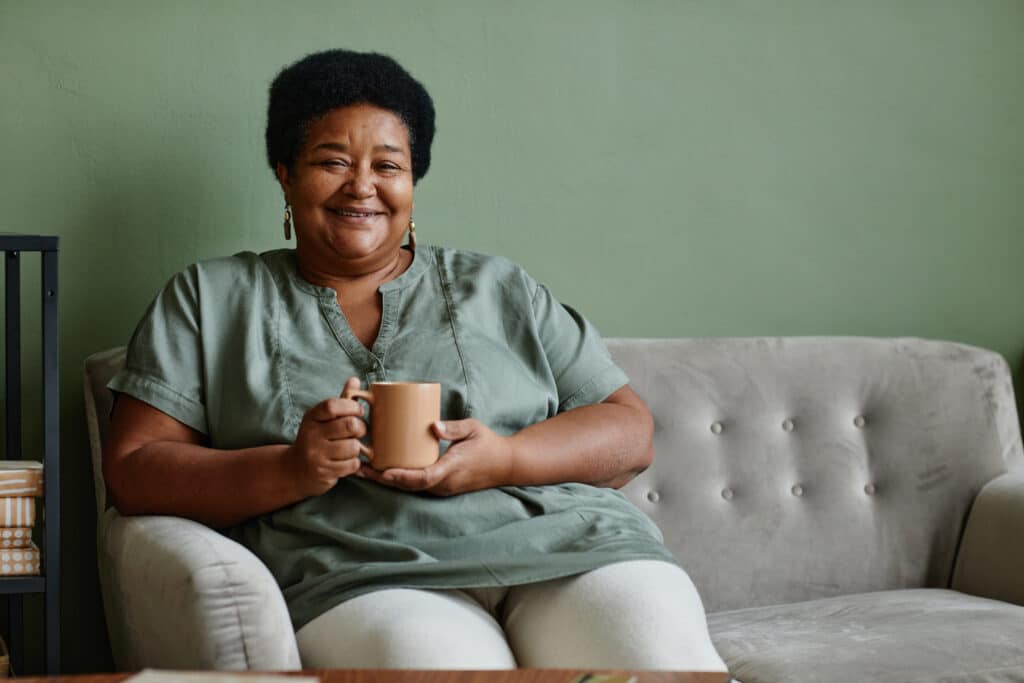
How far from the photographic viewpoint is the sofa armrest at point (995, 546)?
1947 mm

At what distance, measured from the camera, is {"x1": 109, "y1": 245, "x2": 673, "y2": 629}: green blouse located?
1485 millimetres

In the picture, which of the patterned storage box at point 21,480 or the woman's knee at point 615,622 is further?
the patterned storage box at point 21,480

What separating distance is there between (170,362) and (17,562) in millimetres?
356

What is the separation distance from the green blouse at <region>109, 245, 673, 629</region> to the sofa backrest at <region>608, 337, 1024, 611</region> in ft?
0.92

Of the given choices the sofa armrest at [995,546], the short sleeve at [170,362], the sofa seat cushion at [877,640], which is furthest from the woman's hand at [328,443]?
the sofa armrest at [995,546]

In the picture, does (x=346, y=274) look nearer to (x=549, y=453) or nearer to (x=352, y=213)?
(x=352, y=213)

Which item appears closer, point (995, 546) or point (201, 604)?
point (201, 604)

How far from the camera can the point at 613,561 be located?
4.76ft

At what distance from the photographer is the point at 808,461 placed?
6.76ft

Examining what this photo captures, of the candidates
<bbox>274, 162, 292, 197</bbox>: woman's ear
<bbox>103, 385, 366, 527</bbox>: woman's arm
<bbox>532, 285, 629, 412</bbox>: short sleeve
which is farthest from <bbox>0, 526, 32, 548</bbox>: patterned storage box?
<bbox>532, 285, 629, 412</bbox>: short sleeve

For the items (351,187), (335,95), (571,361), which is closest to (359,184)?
(351,187)

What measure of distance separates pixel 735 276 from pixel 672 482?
0.55 m

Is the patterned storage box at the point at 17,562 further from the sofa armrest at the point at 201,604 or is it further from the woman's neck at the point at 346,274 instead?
the woman's neck at the point at 346,274

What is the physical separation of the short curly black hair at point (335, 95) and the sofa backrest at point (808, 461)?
0.56 metres
